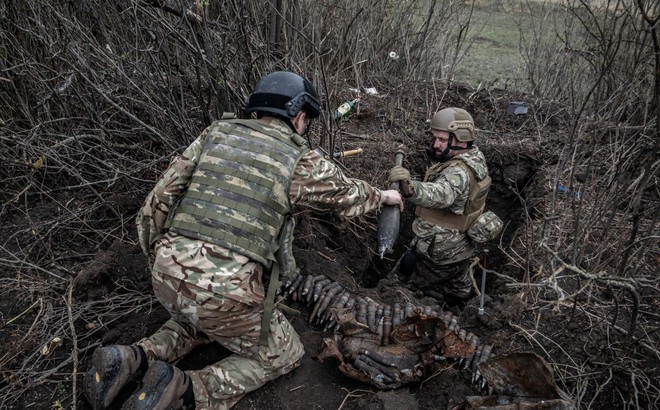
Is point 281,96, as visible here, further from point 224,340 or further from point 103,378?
point 103,378

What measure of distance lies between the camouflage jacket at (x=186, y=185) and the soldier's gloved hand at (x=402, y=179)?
675 millimetres

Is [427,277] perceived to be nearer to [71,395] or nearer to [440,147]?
[440,147]

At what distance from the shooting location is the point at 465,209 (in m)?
4.30

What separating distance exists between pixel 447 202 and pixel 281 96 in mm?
1952

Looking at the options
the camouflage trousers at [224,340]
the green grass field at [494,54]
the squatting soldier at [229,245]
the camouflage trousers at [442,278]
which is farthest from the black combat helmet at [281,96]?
the green grass field at [494,54]

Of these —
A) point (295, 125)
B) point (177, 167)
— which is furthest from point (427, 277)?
point (177, 167)

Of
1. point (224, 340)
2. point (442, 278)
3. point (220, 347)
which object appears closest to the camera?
point (224, 340)

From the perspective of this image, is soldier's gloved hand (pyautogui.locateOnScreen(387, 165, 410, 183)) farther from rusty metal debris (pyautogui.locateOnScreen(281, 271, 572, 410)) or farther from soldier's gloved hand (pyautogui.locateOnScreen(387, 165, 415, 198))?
rusty metal debris (pyautogui.locateOnScreen(281, 271, 572, 410))

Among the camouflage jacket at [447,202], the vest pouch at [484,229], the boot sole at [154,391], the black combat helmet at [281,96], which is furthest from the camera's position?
the vest pouch at [484,229]

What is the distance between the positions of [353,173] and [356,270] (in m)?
1.03

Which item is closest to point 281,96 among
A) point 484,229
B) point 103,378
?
point 103,378

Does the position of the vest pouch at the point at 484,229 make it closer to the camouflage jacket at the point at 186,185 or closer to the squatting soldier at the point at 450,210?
the squatting soldier at the point at 450,210

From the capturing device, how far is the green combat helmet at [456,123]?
4.05 m

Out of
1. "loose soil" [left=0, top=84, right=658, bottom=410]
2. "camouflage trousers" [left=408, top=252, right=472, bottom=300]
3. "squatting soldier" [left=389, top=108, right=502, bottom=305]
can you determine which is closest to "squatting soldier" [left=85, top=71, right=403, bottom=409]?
"loose soil" [left=0, top=84, right=658, bottom=410]
